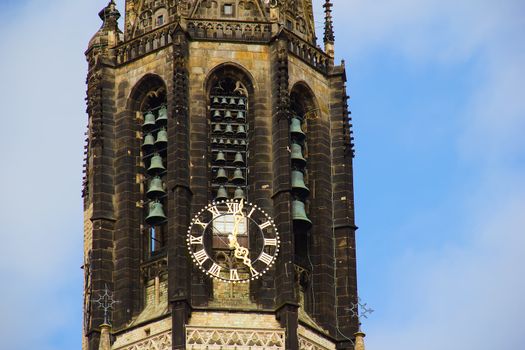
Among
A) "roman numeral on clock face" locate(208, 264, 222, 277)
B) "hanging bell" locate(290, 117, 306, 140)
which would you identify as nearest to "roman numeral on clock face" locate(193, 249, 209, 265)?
"roman numeral on clock face" locate(208, 264, 222, 277)

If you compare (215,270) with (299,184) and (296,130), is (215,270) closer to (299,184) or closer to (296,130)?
(299,184)

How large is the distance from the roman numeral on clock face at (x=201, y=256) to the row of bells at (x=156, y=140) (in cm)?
384

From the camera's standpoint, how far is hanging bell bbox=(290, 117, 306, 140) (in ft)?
255

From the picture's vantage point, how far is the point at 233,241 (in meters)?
75.4

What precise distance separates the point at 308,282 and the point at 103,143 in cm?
727

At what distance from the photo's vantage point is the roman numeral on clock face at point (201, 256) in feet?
245

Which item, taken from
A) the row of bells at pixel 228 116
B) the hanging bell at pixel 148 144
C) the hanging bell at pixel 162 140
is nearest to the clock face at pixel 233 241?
the hanging bell at pixel 162 140

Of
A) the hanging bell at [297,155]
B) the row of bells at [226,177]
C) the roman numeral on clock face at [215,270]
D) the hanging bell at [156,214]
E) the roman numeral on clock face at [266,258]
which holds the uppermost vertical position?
the hanging bell at [297,155]

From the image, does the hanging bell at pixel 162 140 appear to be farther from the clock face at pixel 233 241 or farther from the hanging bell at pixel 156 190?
the clock face at pixel 233 241

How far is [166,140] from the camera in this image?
76938 millimetres

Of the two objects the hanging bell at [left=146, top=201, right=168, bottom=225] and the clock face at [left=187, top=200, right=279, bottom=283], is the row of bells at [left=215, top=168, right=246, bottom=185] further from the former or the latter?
the hanging bell at [left=146, top=201, right=168, bottom=225]

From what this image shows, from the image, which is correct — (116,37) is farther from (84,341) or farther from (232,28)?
(84,341)

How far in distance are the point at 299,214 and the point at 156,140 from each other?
15.4 feet

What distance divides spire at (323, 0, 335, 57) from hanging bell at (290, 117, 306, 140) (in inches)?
129
